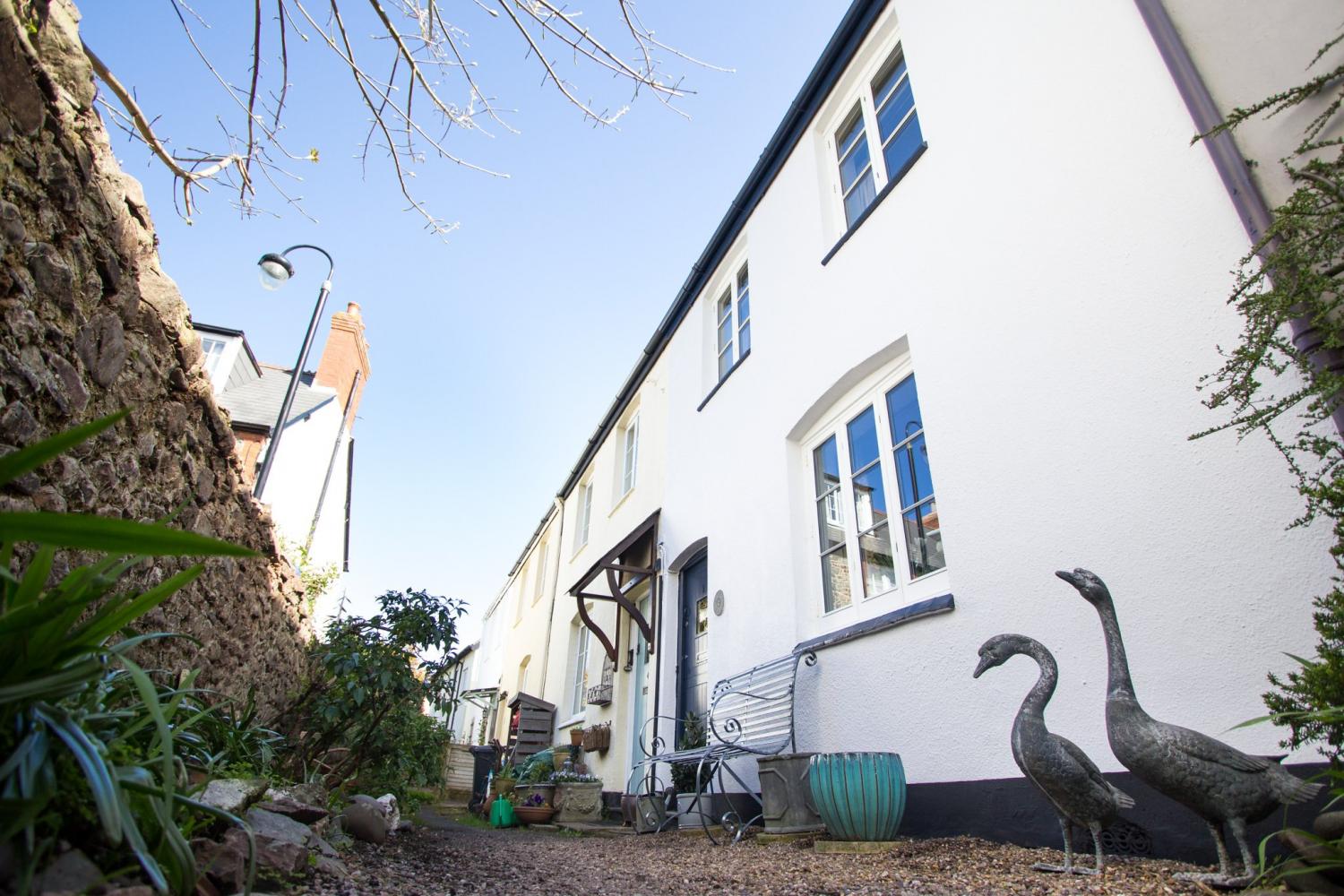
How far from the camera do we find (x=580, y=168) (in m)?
3.72

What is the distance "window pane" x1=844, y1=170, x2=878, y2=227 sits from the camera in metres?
5.09

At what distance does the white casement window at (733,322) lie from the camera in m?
6.80

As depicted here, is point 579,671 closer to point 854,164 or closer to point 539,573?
point 539,573

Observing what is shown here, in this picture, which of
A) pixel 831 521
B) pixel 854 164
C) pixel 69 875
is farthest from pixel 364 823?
pixel 854 164

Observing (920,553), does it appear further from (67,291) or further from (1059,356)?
(67,291)

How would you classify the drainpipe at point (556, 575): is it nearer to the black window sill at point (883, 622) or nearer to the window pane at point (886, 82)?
the black window sill at point (883, 622)

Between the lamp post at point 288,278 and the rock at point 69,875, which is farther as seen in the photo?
the lamp post at point 288,278

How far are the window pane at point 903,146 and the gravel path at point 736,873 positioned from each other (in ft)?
13.3

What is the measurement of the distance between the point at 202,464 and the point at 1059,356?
3966mm

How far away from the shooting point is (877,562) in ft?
13.5

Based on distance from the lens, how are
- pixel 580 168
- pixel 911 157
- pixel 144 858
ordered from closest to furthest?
pixel 144 858
pixel 580 168
pixel 911 157

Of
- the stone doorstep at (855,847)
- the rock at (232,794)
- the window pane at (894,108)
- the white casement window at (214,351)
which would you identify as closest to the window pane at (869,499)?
the stone doorstep at (855,847)

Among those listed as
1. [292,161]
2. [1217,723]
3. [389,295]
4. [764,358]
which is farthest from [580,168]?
[1217,723]

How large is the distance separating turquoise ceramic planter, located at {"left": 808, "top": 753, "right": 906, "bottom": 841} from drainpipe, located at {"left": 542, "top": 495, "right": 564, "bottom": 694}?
8.71 metres
